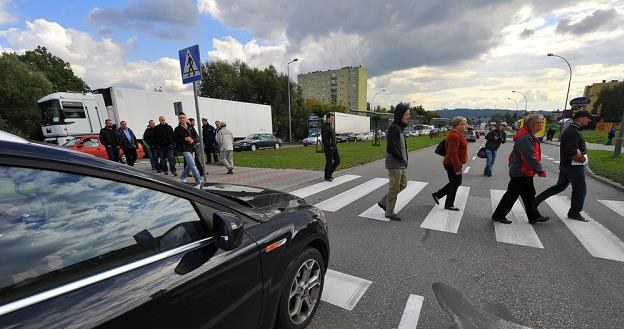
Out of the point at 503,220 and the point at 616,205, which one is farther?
the point at 616,205

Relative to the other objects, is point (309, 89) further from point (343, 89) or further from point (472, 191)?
point (472, 191)

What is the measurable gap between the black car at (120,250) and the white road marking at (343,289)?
0.97m

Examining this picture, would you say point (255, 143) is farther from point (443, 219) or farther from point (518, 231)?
point (518, 231)

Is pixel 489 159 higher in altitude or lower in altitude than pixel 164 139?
lower

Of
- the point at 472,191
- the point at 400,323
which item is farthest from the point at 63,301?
the point at 472,191

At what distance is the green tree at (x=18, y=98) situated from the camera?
28578 millimetres

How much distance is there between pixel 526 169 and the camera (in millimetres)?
4676

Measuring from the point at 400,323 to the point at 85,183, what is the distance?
2.40 m

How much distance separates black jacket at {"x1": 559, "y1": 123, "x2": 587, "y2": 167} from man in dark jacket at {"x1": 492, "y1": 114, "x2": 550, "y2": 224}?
490mm

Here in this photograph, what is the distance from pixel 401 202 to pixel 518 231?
2.21 m

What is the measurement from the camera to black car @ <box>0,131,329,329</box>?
1121 millimetres

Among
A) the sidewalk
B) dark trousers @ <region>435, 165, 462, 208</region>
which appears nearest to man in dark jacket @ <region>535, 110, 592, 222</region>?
dark trousers @ <region>435, 165, 462, 208</region>

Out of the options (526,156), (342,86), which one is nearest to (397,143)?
(526,156)

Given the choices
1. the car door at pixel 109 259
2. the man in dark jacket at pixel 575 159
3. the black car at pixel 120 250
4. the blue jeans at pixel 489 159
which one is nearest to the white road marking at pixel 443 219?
the man in dark jacket at pixel 575 159
